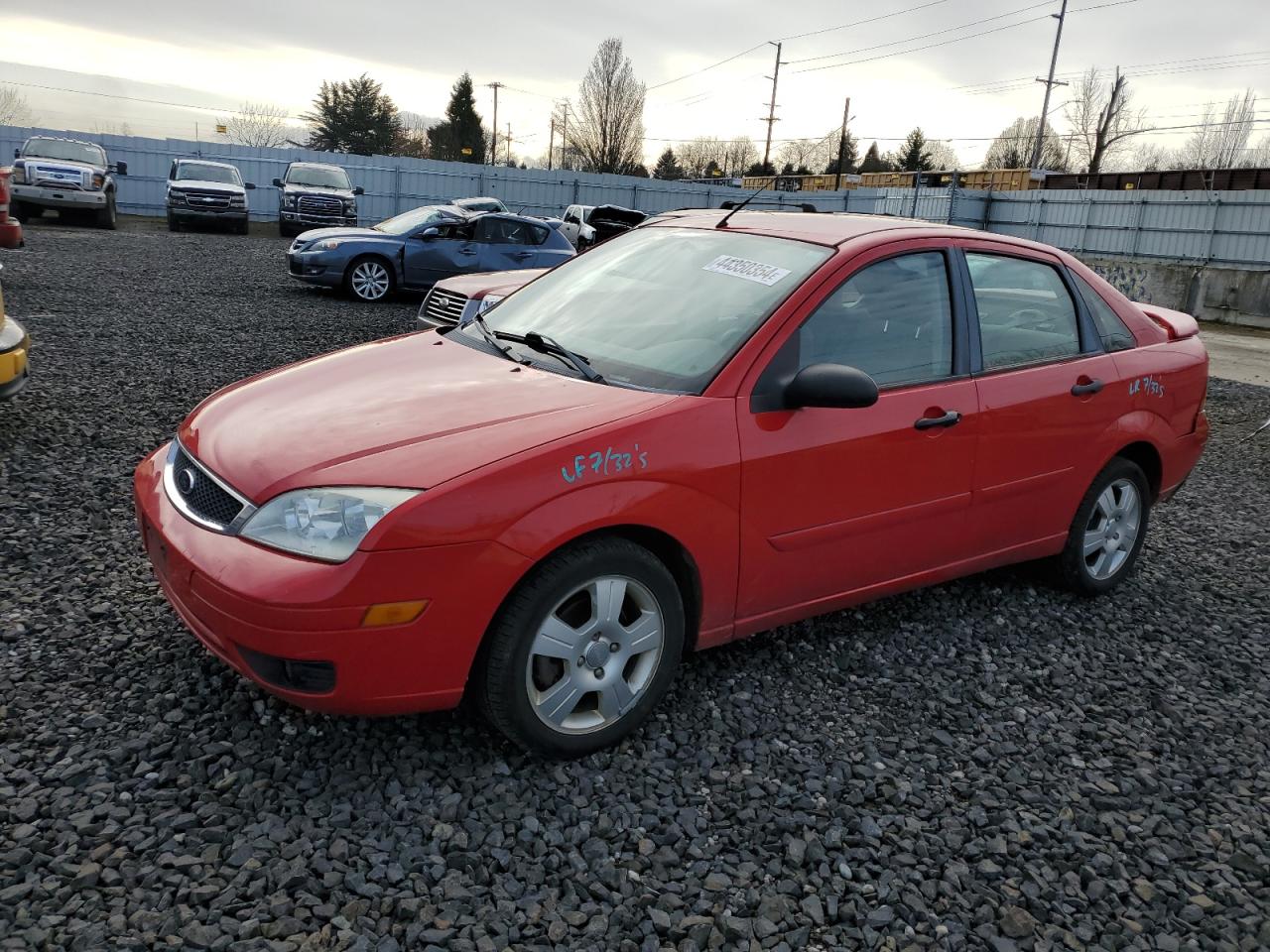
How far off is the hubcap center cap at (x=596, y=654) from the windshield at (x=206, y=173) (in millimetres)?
23200

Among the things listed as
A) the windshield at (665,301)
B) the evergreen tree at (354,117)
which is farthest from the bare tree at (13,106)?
the windshield at (665,301)

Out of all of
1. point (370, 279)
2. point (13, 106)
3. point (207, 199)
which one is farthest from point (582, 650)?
point (13, 106)

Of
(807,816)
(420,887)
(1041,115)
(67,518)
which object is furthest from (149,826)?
(1041,115)

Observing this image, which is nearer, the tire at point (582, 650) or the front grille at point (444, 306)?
the tire at point (582, 650)

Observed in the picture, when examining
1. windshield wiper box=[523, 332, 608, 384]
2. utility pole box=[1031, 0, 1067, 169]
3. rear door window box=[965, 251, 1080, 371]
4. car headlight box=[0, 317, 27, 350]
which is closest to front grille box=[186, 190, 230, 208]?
car headlight box=[0, 317, 27, 350]

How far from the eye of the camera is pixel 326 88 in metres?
70.3

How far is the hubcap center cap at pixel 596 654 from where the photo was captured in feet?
9.54

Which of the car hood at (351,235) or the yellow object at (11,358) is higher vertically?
the car hood at (351,235)

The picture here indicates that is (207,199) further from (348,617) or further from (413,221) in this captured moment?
(348,617)

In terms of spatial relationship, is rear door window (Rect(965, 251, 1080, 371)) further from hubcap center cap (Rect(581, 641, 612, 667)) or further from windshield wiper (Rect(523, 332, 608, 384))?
hubcap center cap (Rect(581, 641, 612, 667))

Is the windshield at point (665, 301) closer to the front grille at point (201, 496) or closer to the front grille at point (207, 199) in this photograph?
the front grille at point (201, 496)

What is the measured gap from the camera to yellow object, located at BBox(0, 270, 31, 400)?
216 inches

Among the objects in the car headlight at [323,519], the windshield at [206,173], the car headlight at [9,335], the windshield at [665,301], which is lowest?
the car headlight at [9,335]

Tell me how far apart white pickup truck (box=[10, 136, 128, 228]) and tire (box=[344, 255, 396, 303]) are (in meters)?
11.2
